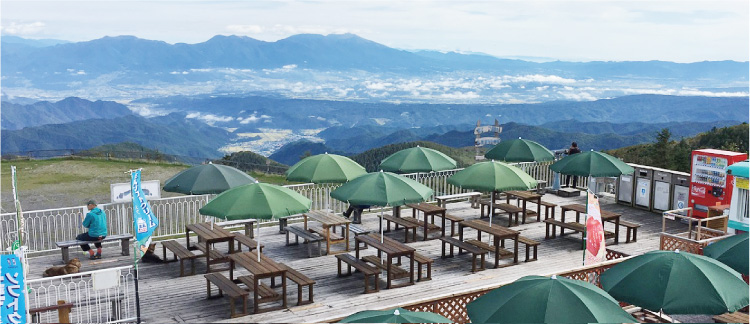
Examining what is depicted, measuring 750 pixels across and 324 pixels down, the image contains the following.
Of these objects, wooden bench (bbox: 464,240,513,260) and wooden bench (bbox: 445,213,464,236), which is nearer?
wooden bench (bbox: 464,240,513,260)

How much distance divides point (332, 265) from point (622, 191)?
30.5 feet

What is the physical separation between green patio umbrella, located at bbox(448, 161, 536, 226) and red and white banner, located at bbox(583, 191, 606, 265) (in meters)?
2.88

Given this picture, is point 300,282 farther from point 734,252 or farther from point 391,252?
point 734,252

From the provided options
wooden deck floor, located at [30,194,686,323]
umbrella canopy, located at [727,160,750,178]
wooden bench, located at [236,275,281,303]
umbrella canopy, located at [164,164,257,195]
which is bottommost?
wooden deck floor, located at [30,194,686,323]

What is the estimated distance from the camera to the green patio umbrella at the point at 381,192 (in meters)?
11.1

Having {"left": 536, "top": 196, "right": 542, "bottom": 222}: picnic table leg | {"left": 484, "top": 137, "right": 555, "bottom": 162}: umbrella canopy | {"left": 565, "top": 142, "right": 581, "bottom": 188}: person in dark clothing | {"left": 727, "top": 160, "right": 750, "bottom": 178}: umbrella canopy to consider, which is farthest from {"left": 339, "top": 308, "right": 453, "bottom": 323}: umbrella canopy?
{"left": 565, "top": 142, "right": 581, "bottom": 188}: person in dark clothing

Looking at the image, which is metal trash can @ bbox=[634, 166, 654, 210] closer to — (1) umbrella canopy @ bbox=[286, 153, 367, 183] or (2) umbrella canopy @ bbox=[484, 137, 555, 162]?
(2) umbrella canopy @ bbox=[484, 137, 555, 162]

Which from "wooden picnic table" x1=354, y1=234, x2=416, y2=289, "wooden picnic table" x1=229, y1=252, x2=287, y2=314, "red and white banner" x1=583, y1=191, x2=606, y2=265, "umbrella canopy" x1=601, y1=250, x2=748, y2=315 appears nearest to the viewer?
"umbrella canopy" x1=601, y1=250, x2=748, y2=315

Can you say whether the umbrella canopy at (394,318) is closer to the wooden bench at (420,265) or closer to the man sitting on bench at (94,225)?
the wooden bench at (420,265)

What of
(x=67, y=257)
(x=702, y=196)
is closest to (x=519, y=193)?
(x=702, y=196)

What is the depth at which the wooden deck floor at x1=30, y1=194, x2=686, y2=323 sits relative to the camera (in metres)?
9.59

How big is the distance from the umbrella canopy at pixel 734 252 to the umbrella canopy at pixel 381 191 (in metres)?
4.72

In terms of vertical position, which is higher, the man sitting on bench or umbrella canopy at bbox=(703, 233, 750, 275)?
umbrella canopy at bbox=(703, 233, 750, 275)

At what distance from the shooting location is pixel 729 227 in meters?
12.7
